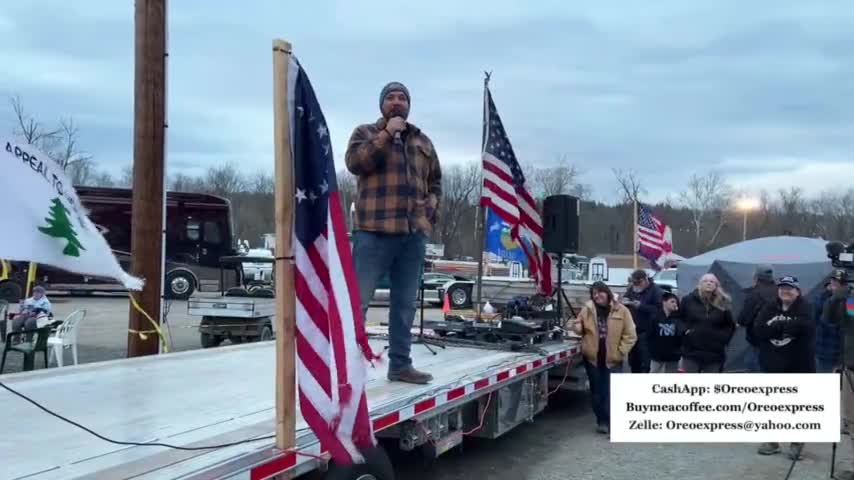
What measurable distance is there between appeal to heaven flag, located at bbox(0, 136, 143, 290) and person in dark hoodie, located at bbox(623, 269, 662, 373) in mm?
6515

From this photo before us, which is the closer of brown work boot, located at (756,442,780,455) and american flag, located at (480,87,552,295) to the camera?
brown work boot, located at (756,442,780,455)

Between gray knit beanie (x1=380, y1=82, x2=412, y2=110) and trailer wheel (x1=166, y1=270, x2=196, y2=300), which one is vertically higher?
gray knit beanie (x1=380, y1=82, x2=412, y2=110)

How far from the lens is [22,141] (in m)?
2.75

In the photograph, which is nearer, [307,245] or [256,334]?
[307,245]

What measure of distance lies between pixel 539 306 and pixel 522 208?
1.19 metres

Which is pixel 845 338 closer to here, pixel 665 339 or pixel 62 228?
pixel 665 339

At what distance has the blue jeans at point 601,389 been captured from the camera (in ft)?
24.4

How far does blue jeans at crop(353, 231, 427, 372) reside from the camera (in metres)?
4.73

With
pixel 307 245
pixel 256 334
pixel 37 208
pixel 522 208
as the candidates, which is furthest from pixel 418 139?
pixel 256 334

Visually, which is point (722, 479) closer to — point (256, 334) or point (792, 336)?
point (792, 336)

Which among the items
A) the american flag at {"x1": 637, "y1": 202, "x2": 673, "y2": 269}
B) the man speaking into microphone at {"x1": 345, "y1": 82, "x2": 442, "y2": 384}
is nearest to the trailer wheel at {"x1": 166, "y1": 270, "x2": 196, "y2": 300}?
the american flag at {"x1": 637, "y1": 202, "x2": 673, "y2": 269}

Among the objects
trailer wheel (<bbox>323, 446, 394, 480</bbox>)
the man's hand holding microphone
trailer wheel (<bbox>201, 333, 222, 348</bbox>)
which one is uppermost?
the man's hand holding microphone

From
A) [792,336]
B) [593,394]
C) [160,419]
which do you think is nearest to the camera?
[160,419]

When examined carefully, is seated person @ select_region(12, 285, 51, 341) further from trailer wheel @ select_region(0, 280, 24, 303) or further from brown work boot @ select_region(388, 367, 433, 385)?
trailer wheel @ select_region(0, 280, 24, 303)
